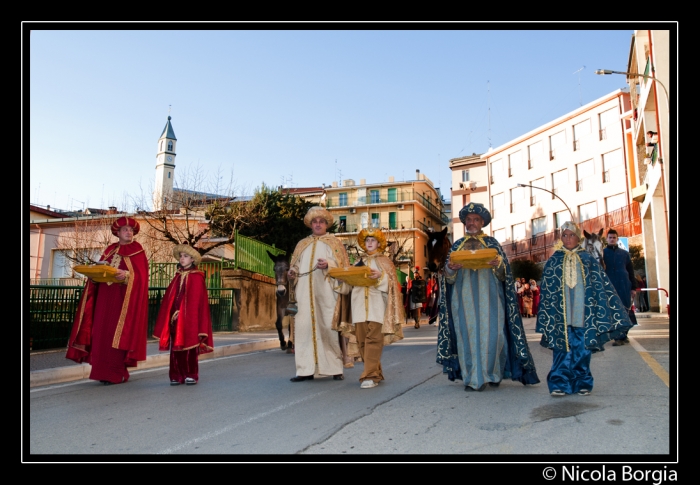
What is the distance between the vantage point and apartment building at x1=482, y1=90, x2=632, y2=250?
4750cm

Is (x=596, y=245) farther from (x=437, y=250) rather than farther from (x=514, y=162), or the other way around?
(x=514, y=162)

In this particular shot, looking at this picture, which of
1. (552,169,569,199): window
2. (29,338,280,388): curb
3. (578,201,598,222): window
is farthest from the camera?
(552,169,569,199): window

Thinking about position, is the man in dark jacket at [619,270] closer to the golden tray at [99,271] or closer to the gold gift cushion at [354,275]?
the gold gift cushion at [354,275]

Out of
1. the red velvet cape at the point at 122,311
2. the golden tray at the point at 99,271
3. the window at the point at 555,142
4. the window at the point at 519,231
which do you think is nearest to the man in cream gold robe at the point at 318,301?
the red velvet cape at the point at 122,311

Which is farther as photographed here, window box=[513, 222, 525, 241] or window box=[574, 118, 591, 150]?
window box=[513, 222, 525, 241]

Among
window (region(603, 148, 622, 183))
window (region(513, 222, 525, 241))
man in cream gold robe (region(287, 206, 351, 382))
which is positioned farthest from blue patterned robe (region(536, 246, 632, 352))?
window (region(513, 222, 525, 241))

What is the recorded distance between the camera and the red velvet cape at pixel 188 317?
26.9ft

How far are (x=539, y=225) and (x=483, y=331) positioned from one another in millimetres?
50091

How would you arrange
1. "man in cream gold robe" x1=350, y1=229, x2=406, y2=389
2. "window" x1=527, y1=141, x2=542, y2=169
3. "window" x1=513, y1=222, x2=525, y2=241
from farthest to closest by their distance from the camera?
"window" x1=513, y1=222, x2=525, y2=241, "window" x1=527, y1=141, x2=542, y2=169, "man in cream gold robe" x1=350, y1=229, x2=406, y2=389

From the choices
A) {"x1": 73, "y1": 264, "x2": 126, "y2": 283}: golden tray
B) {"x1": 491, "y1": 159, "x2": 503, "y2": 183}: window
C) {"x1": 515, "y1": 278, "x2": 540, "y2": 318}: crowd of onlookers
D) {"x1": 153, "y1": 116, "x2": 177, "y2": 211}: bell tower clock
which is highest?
{"x1": 153, "y1": 116, "x2": 177, "y2": 211}: bell tower clock

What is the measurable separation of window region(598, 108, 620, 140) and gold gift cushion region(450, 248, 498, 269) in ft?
151

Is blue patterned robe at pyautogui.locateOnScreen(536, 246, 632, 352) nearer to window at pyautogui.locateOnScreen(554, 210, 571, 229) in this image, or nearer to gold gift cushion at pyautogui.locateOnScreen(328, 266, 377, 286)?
gold gift cushion at pyautogui.locateOnScreen(328, 266, 377, 286)

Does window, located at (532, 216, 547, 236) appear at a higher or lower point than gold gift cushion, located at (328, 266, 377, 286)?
higher

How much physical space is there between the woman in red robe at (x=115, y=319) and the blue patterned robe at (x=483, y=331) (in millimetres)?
4145
